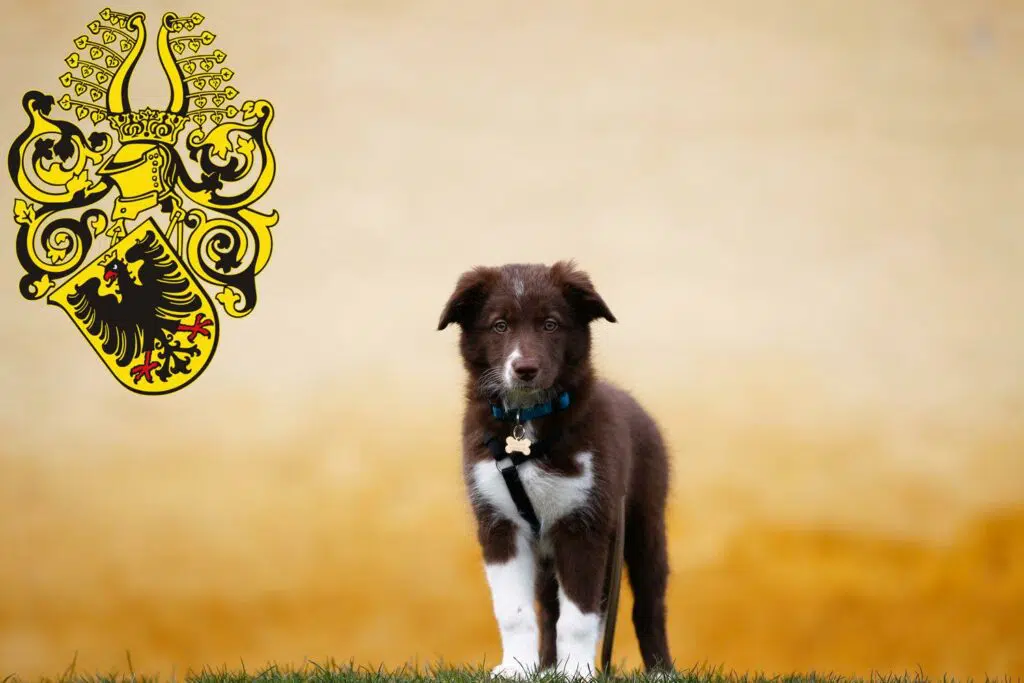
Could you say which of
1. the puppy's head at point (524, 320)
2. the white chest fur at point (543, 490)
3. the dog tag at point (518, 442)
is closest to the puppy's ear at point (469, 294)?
the puppy's head at point (524, 320)

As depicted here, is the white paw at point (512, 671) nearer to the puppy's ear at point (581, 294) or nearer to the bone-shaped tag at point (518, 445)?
the bone-shaped tag at point (518, 445)

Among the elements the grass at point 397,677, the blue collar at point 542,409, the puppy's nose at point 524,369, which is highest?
the puppy's nose at point 524,369

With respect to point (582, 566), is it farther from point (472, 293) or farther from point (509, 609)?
point (472, 293)

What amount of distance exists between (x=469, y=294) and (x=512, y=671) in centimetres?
191

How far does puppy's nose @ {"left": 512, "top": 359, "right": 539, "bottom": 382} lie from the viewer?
21.2 ft

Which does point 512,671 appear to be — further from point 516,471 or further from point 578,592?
point 516,471

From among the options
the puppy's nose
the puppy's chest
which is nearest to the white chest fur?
the puppy's chest

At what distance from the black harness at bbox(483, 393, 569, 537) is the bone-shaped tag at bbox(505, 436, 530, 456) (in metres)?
0.02

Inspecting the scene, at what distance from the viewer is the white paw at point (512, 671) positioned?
6676mm

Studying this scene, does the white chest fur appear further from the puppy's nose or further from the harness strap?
the puppy's nose

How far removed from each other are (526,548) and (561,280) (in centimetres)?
140

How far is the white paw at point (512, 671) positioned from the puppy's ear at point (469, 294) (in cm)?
174

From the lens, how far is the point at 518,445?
22.4 feet

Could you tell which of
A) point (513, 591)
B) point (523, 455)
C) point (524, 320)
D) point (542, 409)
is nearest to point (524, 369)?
point (524, 320)
